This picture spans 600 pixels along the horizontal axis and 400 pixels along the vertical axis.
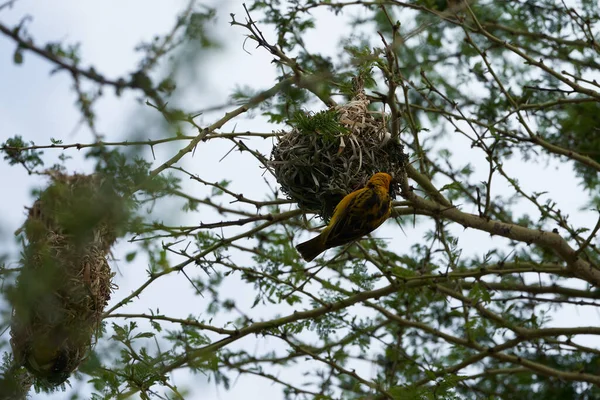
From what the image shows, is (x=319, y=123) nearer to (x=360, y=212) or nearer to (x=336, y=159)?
(x=336, y=159)

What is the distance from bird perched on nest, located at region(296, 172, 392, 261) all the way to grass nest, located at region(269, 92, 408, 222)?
2.9 inches

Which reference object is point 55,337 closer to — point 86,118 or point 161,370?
point 86,118

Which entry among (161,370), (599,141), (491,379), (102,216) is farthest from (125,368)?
(599,141)

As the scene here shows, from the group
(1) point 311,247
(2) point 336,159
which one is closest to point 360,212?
(2) point 336,159

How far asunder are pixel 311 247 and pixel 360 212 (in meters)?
0.41

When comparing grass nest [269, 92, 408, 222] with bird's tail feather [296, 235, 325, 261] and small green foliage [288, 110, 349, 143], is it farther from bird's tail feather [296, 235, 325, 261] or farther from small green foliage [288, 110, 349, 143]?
bird's tail feather [296, 235, 325, 261]

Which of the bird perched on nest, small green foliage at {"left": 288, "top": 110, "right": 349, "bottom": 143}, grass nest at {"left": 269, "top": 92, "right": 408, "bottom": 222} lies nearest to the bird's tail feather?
the bird perched on nest

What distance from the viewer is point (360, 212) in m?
3.44

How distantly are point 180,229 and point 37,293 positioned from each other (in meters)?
2.37

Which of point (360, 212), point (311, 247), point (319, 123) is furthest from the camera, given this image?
point (311, 247)

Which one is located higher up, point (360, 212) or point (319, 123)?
point (319, 123)

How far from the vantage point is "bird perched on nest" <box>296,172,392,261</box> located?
135 inches

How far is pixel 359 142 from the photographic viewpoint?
3.57 metres

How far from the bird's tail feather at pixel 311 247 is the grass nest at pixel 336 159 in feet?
0.48
